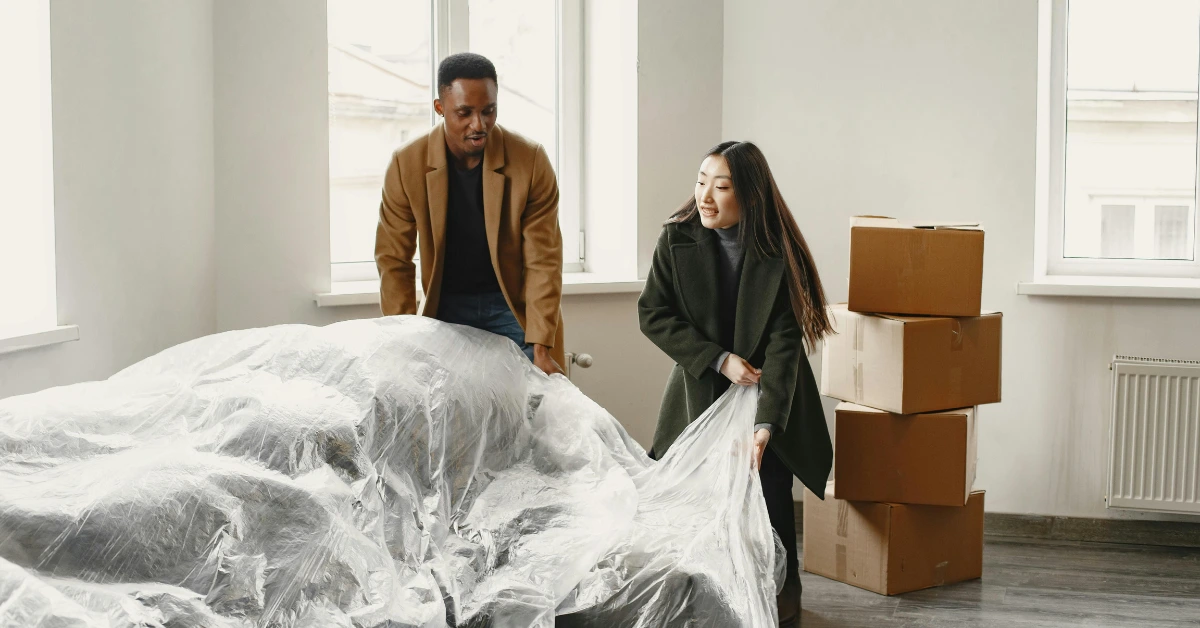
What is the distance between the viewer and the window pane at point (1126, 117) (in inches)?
121

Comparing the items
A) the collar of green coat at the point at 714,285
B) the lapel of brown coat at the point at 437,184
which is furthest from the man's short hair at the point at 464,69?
the collar of green coat at the point at 714,285

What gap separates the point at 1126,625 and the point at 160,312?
7.82 feet

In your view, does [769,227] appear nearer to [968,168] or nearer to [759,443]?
[759,443]

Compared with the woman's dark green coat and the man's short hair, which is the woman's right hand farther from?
the man's short hair

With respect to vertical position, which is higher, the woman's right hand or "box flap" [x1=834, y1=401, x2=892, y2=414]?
the woman's right hand

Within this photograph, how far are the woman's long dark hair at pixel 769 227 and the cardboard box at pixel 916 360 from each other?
Result: 221 mm

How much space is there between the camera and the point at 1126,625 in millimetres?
2299

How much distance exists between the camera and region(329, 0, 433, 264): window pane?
3020mm

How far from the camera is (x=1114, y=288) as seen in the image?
2.88 m

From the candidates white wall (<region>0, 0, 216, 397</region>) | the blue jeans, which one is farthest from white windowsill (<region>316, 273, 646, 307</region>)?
the blue jeans

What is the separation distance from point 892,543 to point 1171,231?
1.51 meters

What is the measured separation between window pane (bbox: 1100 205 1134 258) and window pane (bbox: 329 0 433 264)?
2.21 meters

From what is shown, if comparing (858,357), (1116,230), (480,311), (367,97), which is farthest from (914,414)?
(367,97)

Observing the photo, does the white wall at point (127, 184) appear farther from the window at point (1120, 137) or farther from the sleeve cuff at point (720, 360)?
the window at point (1120, 137)
